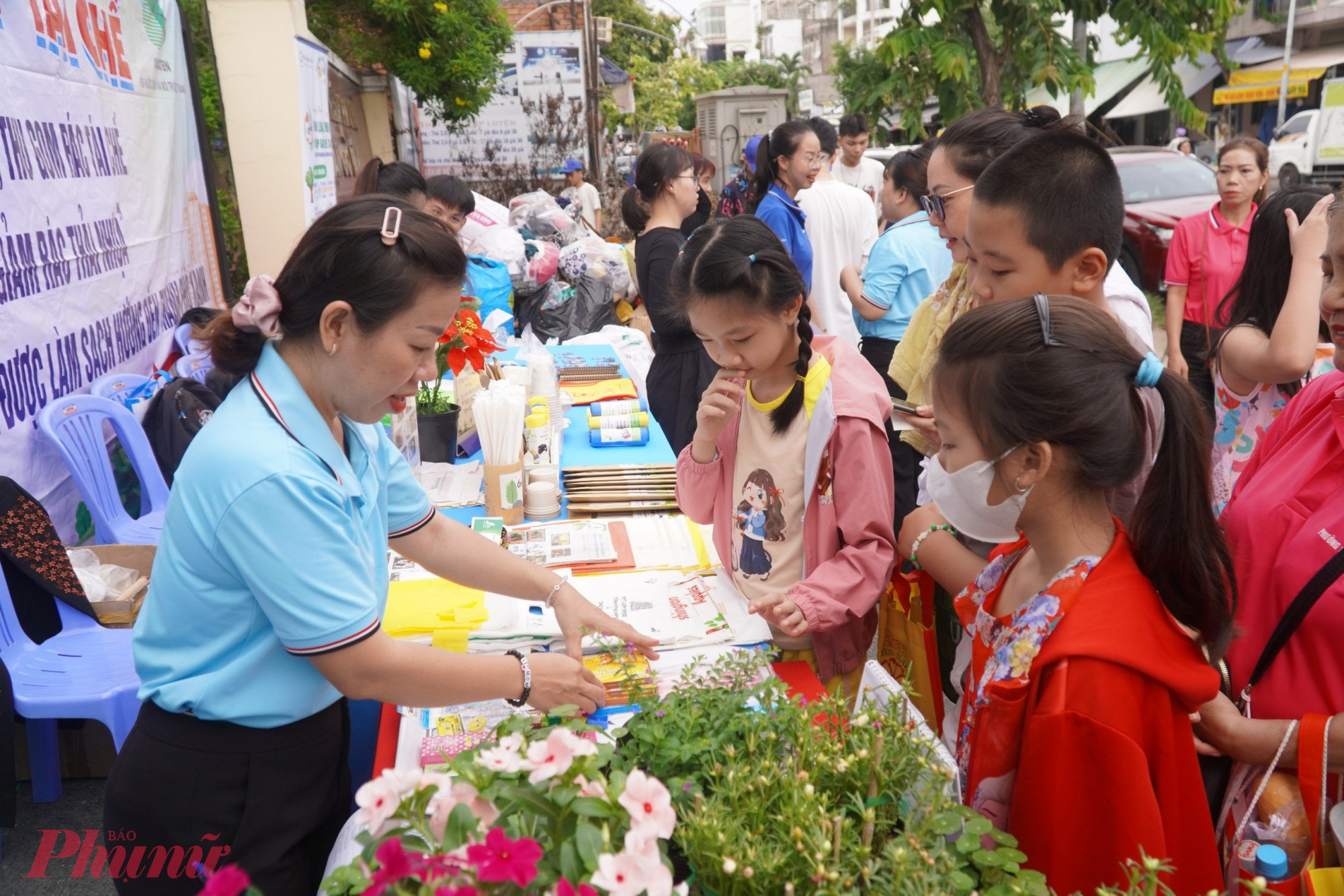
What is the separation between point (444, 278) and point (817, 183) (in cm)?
419

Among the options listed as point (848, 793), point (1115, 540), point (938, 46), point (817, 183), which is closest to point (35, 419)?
point (848, 793)

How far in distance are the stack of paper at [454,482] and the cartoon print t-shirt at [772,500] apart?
904 millimetres

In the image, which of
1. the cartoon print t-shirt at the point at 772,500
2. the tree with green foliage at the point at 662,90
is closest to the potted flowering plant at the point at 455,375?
the cartoon print t-shirt at the point at 772,500

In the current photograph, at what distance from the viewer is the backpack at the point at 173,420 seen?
363cm

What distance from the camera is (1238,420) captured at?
296 cm

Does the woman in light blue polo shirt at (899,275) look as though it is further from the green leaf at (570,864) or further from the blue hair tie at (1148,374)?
the green leaf at (570,864)

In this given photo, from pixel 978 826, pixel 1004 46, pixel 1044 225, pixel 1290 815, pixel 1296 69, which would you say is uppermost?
pixel 1296 69

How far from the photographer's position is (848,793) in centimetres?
112

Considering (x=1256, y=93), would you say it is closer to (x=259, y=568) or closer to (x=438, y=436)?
(x=438, y=436)

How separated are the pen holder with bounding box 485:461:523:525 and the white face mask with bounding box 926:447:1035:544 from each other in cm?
138

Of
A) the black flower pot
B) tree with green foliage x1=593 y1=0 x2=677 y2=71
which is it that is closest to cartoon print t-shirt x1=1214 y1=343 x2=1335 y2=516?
the black flower pot

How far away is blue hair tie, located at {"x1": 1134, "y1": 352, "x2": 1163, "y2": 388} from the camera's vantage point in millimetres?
1296

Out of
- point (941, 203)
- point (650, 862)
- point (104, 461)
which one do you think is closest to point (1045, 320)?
point (650, 862)

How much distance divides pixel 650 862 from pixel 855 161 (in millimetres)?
8654
